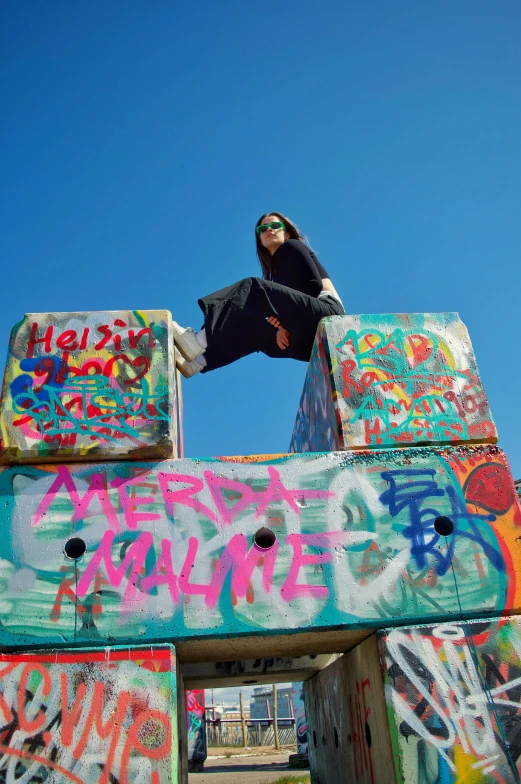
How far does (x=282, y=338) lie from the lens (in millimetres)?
5172

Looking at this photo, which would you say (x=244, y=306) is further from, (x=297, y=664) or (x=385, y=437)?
(x=297, y=664)

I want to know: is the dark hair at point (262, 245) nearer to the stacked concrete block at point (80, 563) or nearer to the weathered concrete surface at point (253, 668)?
the stacked concrete block at point (80, 563)

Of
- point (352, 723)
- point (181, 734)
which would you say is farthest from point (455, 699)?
point (181, 734)

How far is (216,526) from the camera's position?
366 cm

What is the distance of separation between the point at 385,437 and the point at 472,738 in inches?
71.3

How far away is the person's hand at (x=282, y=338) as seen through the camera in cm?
509

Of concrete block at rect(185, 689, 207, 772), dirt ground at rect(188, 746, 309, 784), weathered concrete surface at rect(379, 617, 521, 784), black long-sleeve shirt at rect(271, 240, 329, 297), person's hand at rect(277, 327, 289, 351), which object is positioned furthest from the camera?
concrete block at rect(185, 689, 207, 772)

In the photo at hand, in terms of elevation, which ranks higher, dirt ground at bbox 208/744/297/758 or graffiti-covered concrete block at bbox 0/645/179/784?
graffiti-covered concrete block at bbox 0/645/179/784

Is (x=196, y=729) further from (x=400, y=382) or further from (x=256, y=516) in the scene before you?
(x=400, y=382)

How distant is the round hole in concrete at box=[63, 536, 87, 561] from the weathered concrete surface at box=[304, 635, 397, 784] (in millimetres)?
1881

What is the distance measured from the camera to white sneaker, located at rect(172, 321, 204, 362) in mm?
4617

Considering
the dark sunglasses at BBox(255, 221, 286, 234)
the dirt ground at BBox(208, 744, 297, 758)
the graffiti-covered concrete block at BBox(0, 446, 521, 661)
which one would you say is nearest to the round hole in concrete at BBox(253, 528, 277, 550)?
the graffiti-covered concrete block at BBox(0, 446, 521, 661)

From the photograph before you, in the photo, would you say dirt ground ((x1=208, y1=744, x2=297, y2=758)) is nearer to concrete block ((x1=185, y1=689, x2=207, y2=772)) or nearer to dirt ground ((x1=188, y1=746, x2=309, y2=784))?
dirt ground ((x1=188, y1=746, x2=309, y2=784))

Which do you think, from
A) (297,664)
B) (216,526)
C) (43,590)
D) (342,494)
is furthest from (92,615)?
(297,664)
